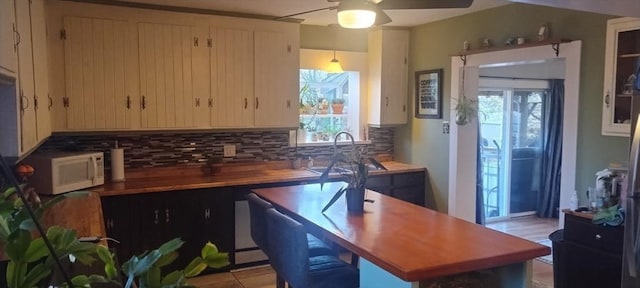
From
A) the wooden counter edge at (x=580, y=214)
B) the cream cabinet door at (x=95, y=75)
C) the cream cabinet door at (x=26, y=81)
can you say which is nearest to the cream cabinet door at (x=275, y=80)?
the cream cabinet door at (x=95, y=75)

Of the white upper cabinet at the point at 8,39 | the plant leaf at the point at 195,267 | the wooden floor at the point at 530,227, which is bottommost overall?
the wooden floor at the point at 530,227

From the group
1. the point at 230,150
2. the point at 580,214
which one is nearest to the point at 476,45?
the point at 580,214

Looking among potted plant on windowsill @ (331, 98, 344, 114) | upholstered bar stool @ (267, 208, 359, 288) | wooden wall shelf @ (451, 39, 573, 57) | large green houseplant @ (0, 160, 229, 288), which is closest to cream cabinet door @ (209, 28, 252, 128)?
potted plant on windowsill @ (331, 98, 344, 114)

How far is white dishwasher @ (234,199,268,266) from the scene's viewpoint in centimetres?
437

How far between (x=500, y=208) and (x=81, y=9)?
5.11 m

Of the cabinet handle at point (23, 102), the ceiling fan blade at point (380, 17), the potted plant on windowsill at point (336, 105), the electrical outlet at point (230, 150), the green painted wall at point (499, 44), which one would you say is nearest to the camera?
the cabinet handle at point (23, 102)

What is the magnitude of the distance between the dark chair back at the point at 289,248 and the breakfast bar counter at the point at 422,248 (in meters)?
0.16

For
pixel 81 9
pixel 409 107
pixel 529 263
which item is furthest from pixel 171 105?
pixel 529 263

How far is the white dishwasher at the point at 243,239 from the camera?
14.3 ft

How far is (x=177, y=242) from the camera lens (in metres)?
0.86

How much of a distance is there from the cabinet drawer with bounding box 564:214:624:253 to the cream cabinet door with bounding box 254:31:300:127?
8.33 feet

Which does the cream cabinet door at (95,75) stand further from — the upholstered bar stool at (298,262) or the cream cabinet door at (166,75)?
the upholstered bar stool at (298,262)

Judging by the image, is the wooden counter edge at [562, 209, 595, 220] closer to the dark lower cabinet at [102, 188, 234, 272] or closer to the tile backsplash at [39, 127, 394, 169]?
the tile backsplash at [39, 127, 394, 169]

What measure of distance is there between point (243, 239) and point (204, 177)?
25.5 inches
